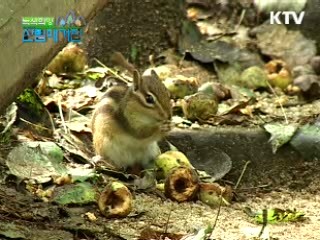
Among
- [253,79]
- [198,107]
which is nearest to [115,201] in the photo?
[198,107]

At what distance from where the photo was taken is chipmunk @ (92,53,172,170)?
4.94 metres

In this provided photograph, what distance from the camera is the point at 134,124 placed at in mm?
5047

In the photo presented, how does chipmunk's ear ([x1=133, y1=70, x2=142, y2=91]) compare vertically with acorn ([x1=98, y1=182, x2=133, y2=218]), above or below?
above

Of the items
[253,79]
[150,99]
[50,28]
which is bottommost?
[253,79]

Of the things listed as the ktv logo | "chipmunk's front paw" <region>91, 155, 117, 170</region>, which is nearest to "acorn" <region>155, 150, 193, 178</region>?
"chipmunk's front paw" <region>91, 155, 117, 170</region>

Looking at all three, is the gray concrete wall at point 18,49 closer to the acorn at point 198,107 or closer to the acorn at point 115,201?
the acorn at point 115,201

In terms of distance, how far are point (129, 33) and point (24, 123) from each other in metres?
1.53

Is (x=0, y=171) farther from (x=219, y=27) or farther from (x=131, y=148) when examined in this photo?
(x=219, y=27)

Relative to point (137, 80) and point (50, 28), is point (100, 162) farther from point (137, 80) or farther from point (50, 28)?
point (50, 28)

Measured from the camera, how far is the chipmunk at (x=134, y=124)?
4.94 m

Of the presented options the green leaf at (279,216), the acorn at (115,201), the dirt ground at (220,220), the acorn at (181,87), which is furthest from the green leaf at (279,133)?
the acorn at (115,201)

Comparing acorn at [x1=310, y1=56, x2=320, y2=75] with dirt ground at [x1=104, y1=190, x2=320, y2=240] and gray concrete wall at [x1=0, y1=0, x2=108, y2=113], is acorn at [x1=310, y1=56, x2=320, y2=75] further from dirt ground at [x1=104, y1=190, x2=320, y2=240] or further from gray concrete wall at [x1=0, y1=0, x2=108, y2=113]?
gray concrete wall at [x1=0, y1=0, x2=108, y2=113]

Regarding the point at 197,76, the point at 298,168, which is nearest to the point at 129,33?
the point at 197,76

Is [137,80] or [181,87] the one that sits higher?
[137,80]
